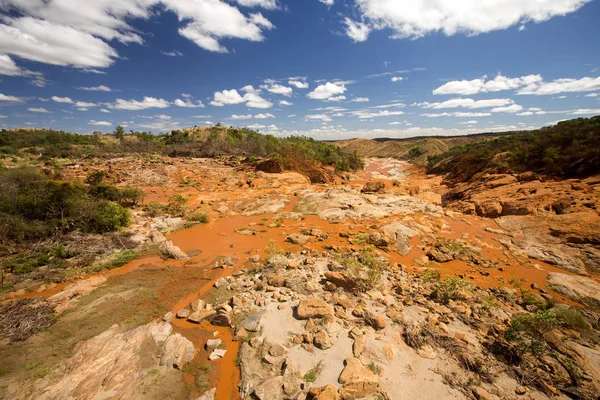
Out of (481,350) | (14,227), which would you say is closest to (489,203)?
(481,350)

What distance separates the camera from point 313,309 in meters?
5.38

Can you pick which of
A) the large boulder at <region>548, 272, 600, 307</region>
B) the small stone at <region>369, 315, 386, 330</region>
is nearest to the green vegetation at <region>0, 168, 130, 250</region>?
the small stone at <region>369, 315, 386, 330</region>

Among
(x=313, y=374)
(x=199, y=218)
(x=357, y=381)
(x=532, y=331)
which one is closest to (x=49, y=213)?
(x=199, y=218)

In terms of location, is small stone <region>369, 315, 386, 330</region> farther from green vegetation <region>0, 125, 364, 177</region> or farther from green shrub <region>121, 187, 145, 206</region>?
green vegetation <region>0, 125, 364, 177</region>

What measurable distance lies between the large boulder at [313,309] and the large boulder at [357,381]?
1208 millimetres

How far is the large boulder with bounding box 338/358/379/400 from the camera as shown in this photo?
3.63 meters

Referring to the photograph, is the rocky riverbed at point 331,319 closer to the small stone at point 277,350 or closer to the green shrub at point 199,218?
the small stone at point 277,350

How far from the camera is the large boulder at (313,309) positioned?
528 cm

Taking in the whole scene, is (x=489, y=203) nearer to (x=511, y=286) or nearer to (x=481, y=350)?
(x=511, y=286)

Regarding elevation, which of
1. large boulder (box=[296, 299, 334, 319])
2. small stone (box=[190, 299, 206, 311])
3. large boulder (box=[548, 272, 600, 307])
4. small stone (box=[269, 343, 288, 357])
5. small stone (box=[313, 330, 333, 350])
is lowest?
large boulder (box=[548, 272, 600, 307])

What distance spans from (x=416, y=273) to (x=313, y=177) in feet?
60.4

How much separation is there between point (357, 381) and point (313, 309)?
5.76 feet

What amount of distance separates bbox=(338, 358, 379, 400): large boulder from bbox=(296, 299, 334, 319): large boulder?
1.21 metres

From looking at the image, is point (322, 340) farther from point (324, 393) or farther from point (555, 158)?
point (555, 158)
